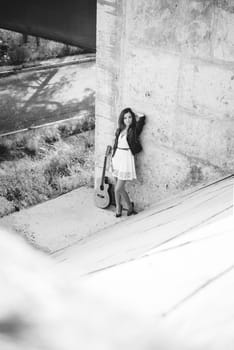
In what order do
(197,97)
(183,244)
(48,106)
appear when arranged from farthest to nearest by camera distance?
1. (48,106)
2. (197,97)
3. (183,244)

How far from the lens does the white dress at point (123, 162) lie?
19.1ft

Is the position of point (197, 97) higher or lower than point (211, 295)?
lower

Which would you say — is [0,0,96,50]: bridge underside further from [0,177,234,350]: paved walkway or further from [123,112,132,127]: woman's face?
[0,177,234,350]: paved walkway

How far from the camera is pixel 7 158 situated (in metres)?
8.55

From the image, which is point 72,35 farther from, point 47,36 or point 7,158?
point 7,158

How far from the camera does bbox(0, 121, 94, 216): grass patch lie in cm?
732

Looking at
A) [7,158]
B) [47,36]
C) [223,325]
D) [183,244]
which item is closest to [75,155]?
[7,158]

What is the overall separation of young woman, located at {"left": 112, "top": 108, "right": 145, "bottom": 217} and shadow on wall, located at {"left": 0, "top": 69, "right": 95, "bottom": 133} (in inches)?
170

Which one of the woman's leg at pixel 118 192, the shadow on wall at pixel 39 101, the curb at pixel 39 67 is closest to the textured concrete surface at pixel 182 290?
the woman's leg at pixel 118 192

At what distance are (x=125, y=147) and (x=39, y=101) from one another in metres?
5.97

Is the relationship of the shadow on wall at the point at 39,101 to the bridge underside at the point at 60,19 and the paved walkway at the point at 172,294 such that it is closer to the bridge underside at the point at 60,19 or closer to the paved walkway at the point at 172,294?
the bridge underside at the point at 60,19

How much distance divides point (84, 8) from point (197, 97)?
2163 millimetres

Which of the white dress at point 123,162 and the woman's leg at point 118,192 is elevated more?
the white dress at point 123,162

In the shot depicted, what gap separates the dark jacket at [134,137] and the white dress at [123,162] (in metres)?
0.04
